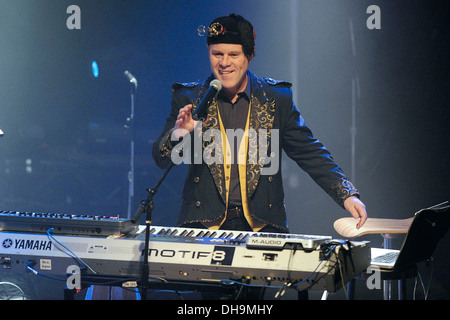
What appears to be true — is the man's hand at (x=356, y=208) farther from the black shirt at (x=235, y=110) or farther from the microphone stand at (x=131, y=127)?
the microphone stand at (x=131, y=127)

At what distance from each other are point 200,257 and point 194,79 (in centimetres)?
369

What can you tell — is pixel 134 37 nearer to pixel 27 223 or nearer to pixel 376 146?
pixel 376 146

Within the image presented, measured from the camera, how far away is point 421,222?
2.51 m

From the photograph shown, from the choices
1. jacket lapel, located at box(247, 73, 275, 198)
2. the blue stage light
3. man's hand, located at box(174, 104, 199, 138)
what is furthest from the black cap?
the blue stage light

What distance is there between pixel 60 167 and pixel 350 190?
417 centimetres

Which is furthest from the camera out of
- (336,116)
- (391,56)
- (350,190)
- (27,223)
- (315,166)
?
(336,116)

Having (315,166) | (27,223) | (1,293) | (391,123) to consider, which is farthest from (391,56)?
(1,293)

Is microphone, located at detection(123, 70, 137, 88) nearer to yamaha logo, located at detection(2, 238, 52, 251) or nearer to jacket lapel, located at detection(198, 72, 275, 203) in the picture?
jacket lapel, located at detection(198, 72, 275, 203)

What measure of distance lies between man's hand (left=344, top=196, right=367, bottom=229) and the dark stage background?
2318mm

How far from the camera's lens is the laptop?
8.23 feet

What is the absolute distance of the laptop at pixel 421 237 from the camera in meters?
2.51

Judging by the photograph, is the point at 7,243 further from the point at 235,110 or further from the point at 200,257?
the point at 235,110

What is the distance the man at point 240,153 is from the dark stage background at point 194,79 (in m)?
2.17
